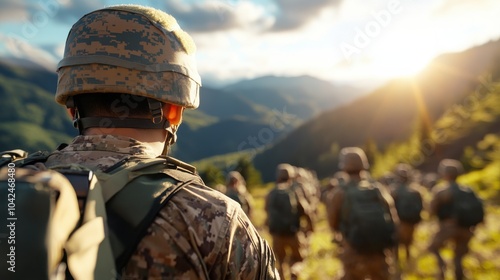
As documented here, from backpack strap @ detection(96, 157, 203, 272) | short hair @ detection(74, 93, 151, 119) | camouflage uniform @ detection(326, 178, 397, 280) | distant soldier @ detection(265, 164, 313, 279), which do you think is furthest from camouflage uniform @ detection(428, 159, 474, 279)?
backpack strap @ detection(96, 157, 203, 272)

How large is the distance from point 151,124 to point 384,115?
442 ft

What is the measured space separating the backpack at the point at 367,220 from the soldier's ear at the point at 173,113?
524 cm

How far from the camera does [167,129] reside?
197 centimetres

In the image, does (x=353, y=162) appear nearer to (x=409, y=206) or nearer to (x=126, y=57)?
(x=126, y=57)

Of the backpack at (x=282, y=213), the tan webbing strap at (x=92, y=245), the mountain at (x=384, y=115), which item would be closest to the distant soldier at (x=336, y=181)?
the backpack at (x=282, y=213)

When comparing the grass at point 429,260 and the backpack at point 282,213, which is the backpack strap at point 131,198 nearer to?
the grass at point 429,260

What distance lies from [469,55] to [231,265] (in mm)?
154735

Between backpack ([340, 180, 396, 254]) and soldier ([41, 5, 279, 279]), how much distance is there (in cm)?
517

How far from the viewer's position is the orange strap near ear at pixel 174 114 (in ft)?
6.65

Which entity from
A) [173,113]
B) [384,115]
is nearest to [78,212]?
[173,113]

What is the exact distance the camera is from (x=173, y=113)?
2.04 m

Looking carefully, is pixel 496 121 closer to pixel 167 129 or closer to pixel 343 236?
pixel 343 236

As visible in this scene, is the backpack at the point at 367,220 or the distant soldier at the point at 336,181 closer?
the backpack at the point at 367,220

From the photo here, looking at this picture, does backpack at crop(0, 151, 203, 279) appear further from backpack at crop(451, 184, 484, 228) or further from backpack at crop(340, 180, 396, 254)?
backpack at crop(451, 184, 484, 228)
